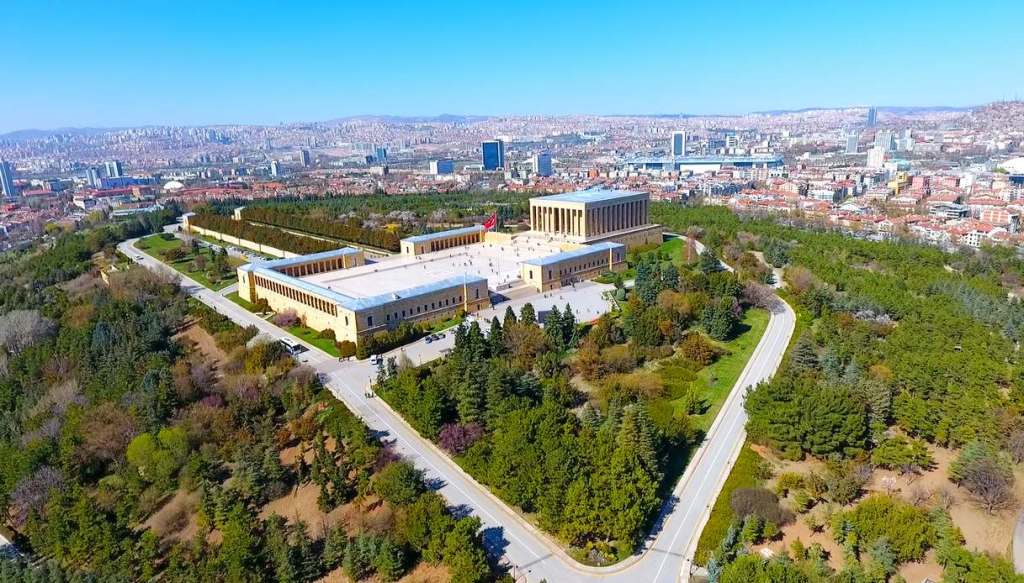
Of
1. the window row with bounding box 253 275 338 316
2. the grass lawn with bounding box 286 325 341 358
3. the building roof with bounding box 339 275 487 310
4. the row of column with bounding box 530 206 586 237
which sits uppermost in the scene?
the row of column with bounding box 530 206 586 237

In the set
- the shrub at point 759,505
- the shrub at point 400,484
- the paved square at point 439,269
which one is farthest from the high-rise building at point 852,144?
the shrub at point 400,484

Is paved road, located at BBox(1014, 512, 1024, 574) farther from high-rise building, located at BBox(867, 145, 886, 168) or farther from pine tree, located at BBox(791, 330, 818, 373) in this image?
high-rise building, located at BBox(867, 145, 886, 168)

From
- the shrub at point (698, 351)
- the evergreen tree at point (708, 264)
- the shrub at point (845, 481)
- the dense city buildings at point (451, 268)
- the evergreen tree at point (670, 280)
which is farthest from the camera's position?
the evergreen tree at point (708, 264)

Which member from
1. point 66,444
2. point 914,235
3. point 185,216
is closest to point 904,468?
point 66,444

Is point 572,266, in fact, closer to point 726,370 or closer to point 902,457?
point 726,370

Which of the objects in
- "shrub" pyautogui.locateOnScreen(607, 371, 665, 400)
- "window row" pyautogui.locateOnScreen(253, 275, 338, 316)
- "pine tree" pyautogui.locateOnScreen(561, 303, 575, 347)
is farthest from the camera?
"window row" pyautogui.locateOnScreen(253, 275, 338, 316)

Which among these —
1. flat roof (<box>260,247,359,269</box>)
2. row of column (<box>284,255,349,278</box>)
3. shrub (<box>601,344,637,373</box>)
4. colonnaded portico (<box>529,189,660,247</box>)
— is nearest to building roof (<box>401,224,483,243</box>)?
flat roof (<box>260,247,359,269</box>)

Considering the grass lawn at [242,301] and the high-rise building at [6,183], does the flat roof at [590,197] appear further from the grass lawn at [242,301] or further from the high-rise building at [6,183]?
the high-rise building at [6,183]
